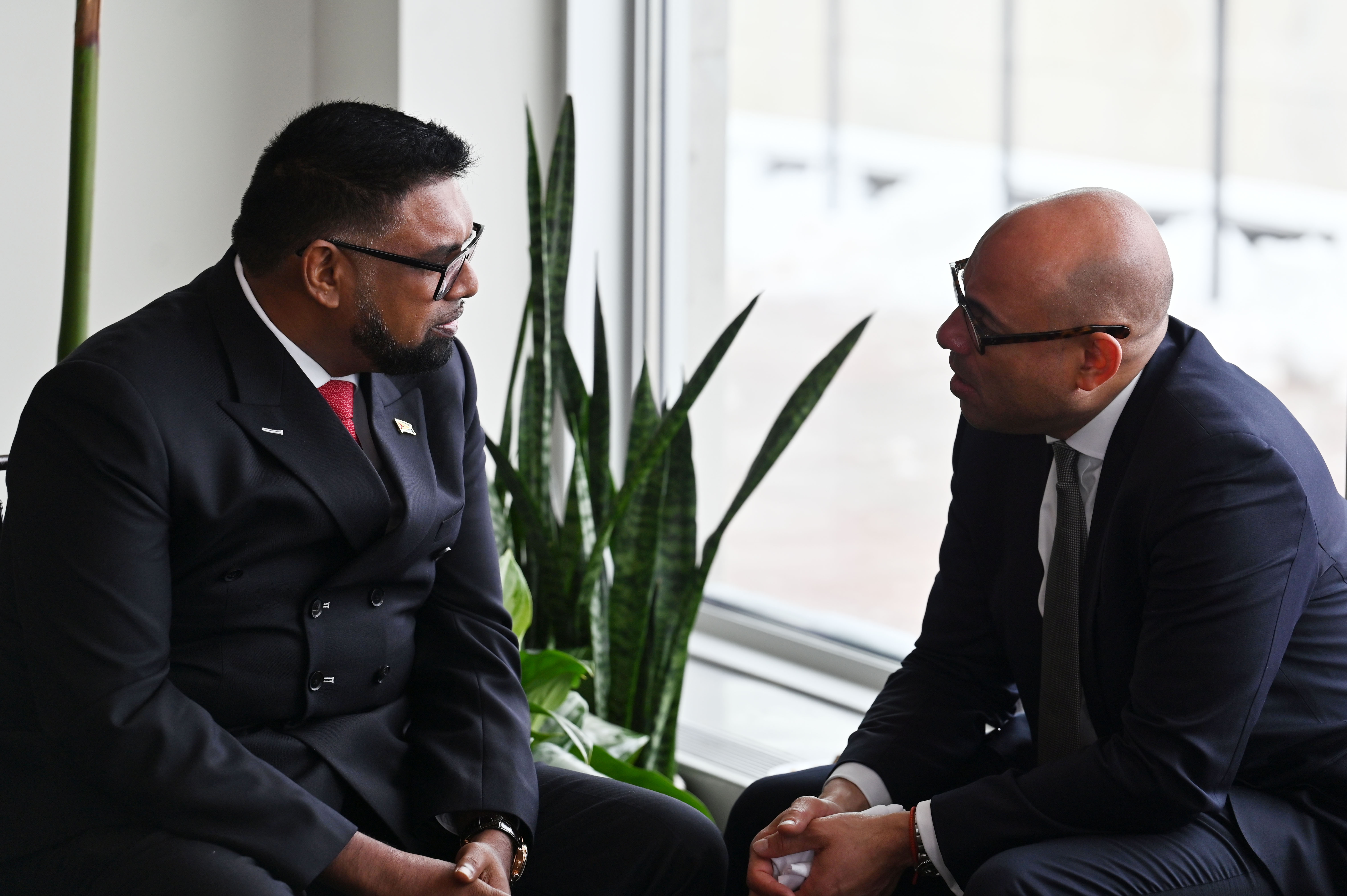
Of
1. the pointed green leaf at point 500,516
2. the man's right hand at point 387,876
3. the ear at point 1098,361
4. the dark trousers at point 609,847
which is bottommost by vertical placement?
the dark trousers at point 609,847

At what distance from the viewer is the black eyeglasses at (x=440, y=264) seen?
1614 millimetres

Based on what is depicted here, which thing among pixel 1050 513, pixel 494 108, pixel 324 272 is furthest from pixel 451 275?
pixel 494 108

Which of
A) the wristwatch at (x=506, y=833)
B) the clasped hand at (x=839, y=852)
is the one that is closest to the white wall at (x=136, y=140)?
the wristwatch at (x=506, y=833)

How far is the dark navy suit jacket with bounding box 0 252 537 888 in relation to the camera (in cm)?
143

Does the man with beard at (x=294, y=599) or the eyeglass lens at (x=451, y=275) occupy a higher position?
the eyeglass lens at (x=451, y=275)

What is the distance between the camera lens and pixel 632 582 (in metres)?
2.41

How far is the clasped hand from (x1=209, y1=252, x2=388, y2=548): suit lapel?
68 cm

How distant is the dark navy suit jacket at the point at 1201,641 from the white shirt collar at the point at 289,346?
100cm

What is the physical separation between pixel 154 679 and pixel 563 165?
1.36 metres

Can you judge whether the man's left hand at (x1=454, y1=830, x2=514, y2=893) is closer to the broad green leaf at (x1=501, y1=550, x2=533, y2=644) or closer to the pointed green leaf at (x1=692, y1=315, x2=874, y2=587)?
the broad green leaf at (x1=501, y1=550, x2=533, y2=644)

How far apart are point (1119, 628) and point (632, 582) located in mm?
1031

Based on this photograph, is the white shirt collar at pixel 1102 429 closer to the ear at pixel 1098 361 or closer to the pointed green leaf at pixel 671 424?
the ear at pixel 1098 361

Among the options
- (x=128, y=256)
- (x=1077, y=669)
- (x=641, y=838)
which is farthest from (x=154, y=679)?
(x=128, y=256)

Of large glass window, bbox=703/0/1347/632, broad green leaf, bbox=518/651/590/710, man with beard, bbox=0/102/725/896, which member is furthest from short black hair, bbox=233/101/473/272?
large glass window, bbox=703/0/1347/632
